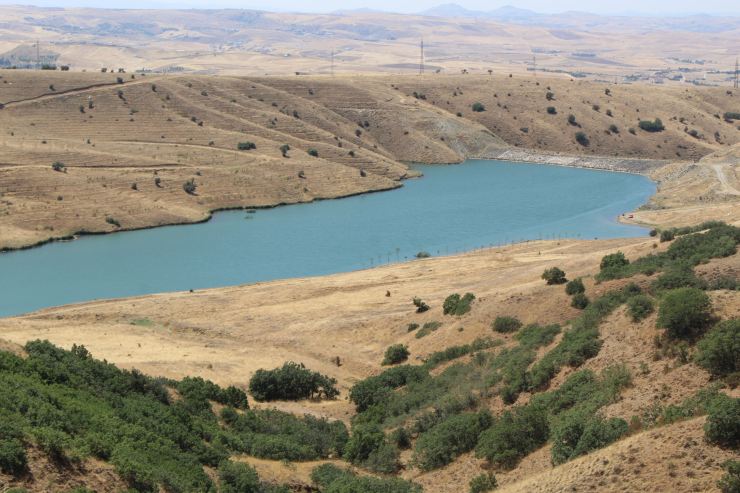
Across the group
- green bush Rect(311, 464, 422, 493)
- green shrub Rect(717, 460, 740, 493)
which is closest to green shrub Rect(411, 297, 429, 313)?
green bush Rect(311, 464, 422, 493)

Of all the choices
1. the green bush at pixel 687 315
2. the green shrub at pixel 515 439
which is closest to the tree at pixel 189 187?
the green shrub at pixel 515 439

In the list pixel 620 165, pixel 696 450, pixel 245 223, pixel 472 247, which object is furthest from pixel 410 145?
pixel 696 450

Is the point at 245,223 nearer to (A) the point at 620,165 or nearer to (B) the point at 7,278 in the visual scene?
(B) the point at 7,278

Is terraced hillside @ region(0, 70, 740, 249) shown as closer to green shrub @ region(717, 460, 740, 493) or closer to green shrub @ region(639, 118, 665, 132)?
green shrub @ region(639, 118, 665, 132)

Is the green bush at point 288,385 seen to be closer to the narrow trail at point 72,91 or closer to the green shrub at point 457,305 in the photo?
the green shrub at point 457,305

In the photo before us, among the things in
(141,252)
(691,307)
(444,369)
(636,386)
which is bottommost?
(141,252)

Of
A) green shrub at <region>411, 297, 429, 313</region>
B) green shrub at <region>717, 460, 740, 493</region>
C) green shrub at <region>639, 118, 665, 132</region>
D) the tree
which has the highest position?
green shrub at <region>717, 460, 740, 493</region>

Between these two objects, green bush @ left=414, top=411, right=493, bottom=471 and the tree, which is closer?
green bush @ left=414, top=411, right=493, bottom=471
